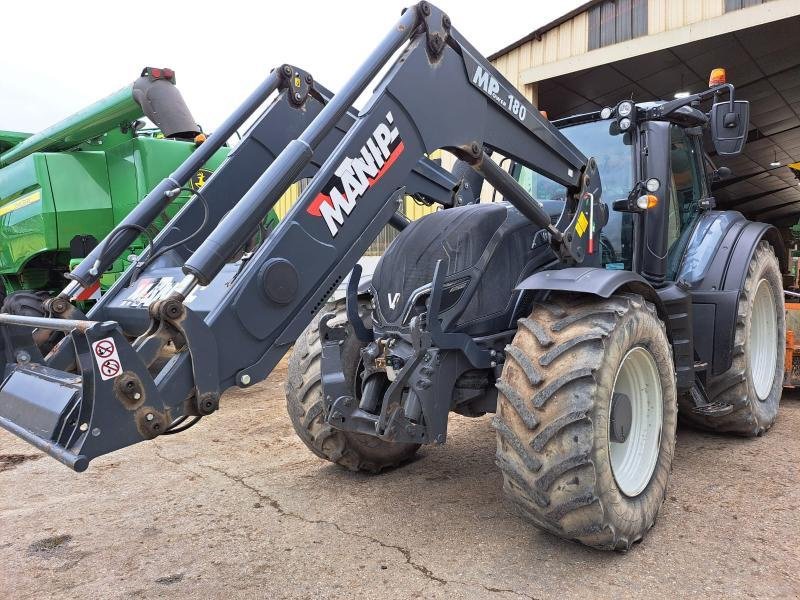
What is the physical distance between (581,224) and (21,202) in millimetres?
6192

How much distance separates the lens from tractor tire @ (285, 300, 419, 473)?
3.77 m

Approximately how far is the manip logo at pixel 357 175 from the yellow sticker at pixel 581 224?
118cm

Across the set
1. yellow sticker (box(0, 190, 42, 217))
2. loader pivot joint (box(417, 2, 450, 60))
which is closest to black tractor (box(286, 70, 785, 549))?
A: loader pivot joint (box(417, 2, 450, 60))

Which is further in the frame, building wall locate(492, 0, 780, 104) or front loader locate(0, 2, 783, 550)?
building wall locate(492, 0, 780, 104)

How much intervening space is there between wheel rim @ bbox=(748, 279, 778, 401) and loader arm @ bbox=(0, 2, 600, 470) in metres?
2.81

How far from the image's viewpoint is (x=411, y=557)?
2.92 meters

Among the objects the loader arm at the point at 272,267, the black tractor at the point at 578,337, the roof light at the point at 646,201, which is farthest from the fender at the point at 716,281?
the loader arm at the point at 272,267

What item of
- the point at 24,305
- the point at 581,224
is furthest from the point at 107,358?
the point at 24,305

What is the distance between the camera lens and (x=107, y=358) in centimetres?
212

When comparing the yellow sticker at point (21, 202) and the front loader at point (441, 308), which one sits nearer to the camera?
the front loader at point (441, 308)

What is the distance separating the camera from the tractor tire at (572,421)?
Answer: 2670 mm

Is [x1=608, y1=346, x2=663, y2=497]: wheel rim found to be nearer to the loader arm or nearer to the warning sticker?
the loader arm

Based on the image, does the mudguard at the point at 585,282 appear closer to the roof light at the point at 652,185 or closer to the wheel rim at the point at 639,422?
the wheel rim at the point at 639,422

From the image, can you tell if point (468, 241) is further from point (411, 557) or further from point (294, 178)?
point (411, 557)
